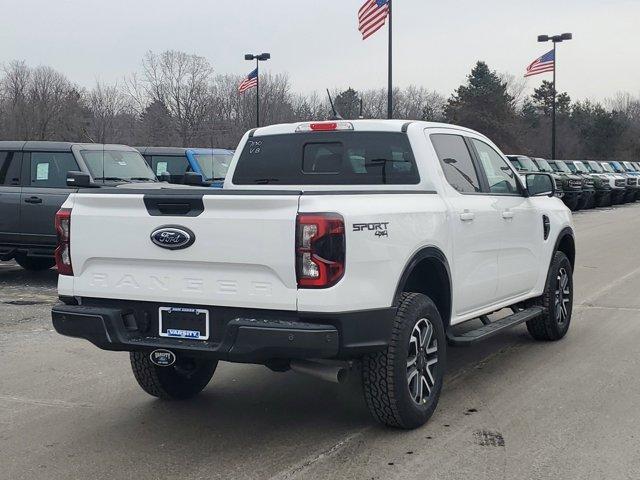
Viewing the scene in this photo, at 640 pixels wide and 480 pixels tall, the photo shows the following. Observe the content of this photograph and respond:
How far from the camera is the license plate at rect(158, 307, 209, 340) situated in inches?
172

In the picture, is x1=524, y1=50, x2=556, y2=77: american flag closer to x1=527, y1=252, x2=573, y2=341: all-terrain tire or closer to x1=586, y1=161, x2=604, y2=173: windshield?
x1=586, y1=161, x2=604, y2=173: windshield

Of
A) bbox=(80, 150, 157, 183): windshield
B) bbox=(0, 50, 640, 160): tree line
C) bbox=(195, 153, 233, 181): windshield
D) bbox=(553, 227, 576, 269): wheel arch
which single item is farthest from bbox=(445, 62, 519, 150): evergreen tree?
bbox=(553, 227, 576, 269): wheel arch

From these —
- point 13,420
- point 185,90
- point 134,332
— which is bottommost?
point 13,420

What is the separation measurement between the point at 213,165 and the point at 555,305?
378 inches

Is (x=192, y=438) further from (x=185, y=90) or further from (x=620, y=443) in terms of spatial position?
(x=185, y=90)

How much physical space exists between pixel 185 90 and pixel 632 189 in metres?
30.4

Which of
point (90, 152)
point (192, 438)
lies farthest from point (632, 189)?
point (192, 438)

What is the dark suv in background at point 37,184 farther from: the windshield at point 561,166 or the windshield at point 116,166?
the windshield at point 561,166

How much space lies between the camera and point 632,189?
34.8 metres

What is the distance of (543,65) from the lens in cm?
3291

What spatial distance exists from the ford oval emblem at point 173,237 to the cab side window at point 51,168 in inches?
277

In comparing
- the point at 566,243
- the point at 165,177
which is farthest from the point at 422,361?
the point at 165,177

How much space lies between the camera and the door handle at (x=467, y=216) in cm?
542

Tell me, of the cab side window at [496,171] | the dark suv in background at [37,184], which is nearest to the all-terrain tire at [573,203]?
the dark suv in background at [37,184]
